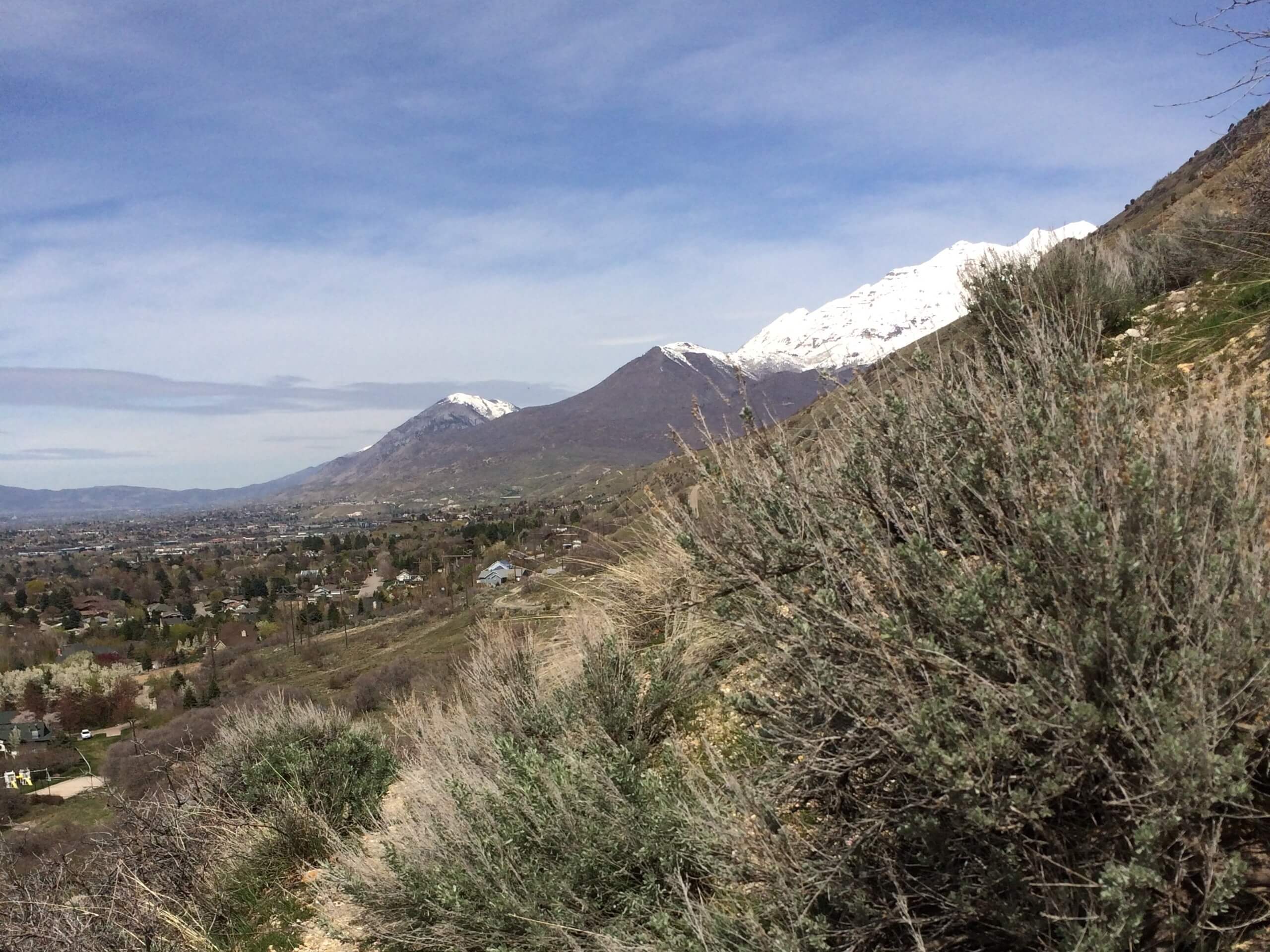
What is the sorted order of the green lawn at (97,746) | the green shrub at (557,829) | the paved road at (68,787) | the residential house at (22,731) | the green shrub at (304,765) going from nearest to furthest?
the green shrub at (557,829), the green shrub at (304,765), the paved road at (68,787), the green lawn at (97,746), the residential house at (22,731)

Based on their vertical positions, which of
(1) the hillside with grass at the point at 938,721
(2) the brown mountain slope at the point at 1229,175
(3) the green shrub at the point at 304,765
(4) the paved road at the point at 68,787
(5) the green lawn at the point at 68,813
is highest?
(2) the brown mountain slope at the point at 1229,175

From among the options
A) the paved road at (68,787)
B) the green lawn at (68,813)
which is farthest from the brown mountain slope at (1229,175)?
the paved road at (68,787)

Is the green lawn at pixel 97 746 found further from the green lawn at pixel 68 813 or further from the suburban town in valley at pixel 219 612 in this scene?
the green lawn at pixel 68 813

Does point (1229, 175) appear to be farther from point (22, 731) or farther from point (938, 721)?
point (22, 731)

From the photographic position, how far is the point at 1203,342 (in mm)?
6375

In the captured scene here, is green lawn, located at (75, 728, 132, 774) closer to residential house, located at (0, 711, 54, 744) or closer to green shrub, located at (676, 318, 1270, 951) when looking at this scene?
residential house, located at (0, 711, 54, 744)

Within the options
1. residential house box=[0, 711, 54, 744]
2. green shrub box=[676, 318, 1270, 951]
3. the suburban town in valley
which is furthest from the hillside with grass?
residential house box=[0, 711, 54, 744]

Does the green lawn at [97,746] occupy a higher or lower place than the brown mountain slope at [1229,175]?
lower

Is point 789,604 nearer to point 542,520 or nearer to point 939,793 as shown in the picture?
point 939,793

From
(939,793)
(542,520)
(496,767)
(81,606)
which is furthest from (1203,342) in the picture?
(81,606)

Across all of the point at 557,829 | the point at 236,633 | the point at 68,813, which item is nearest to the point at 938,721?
the point at 557,829

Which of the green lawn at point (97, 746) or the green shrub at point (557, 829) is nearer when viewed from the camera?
the green shrub at point (557, 829)

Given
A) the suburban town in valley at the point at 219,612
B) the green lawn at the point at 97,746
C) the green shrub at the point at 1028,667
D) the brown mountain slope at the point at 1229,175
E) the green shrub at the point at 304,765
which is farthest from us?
the suburban town in valley at the point at 219,612

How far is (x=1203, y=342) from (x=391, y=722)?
334 inches
